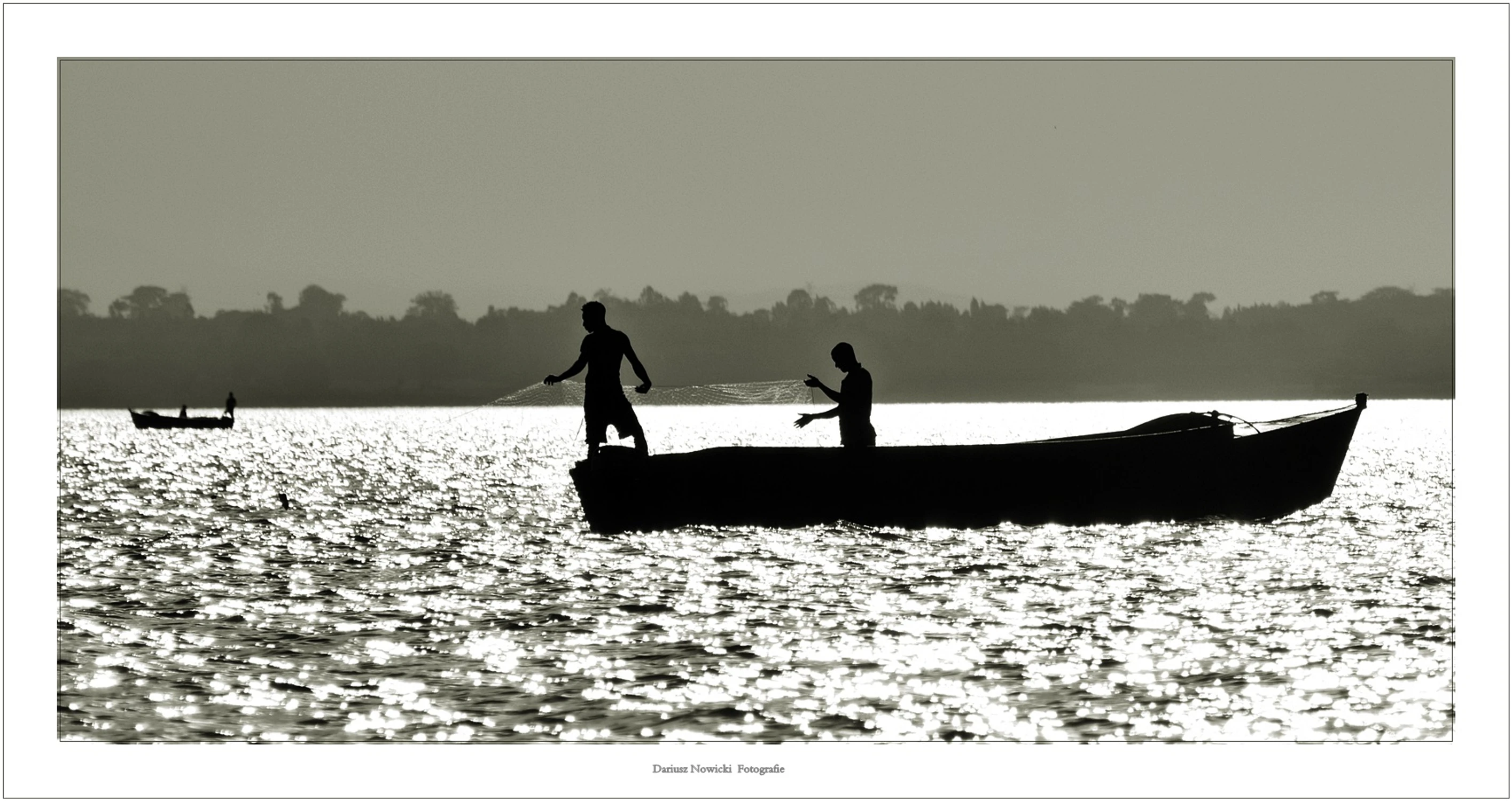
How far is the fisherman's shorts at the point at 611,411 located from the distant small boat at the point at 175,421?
89513mm

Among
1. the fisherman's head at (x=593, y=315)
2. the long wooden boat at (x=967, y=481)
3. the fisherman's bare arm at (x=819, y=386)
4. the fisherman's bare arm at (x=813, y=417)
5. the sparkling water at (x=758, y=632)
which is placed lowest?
the sparkling water at (x=758, y=632)

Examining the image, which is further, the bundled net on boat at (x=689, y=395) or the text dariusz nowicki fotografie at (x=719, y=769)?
the bundled net on boat at (x=689, y=395)

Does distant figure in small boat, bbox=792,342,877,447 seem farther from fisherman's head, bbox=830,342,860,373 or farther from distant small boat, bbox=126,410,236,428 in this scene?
distant small boat, bbox=126,410,236,428

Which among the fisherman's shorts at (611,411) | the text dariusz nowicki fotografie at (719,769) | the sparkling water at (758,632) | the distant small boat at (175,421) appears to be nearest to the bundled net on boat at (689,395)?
the fisherman's shorts at (611,411)

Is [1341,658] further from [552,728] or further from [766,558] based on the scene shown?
[766,558]

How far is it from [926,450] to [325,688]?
10844mm

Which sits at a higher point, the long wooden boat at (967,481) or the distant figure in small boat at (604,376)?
the distant figure in small boat at (604,376)

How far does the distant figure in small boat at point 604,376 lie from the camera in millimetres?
17031

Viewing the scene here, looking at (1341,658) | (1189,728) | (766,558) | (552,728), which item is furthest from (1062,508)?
(552,728)

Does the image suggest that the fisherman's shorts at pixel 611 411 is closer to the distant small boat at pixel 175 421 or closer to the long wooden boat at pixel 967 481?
the long wooden boat at pixel 967 481

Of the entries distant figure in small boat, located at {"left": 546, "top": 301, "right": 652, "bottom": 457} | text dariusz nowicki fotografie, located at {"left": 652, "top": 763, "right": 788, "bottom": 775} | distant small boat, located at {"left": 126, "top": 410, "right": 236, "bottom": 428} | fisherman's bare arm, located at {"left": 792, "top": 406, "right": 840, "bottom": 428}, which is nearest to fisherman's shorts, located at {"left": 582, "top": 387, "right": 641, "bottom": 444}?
distant figure in small boat, located at {"left": 546, "top": 301, "right": 652, "bottom": 457}

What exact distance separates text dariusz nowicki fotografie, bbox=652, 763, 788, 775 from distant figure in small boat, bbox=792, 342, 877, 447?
951 cm

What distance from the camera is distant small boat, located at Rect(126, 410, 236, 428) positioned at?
10169cm
